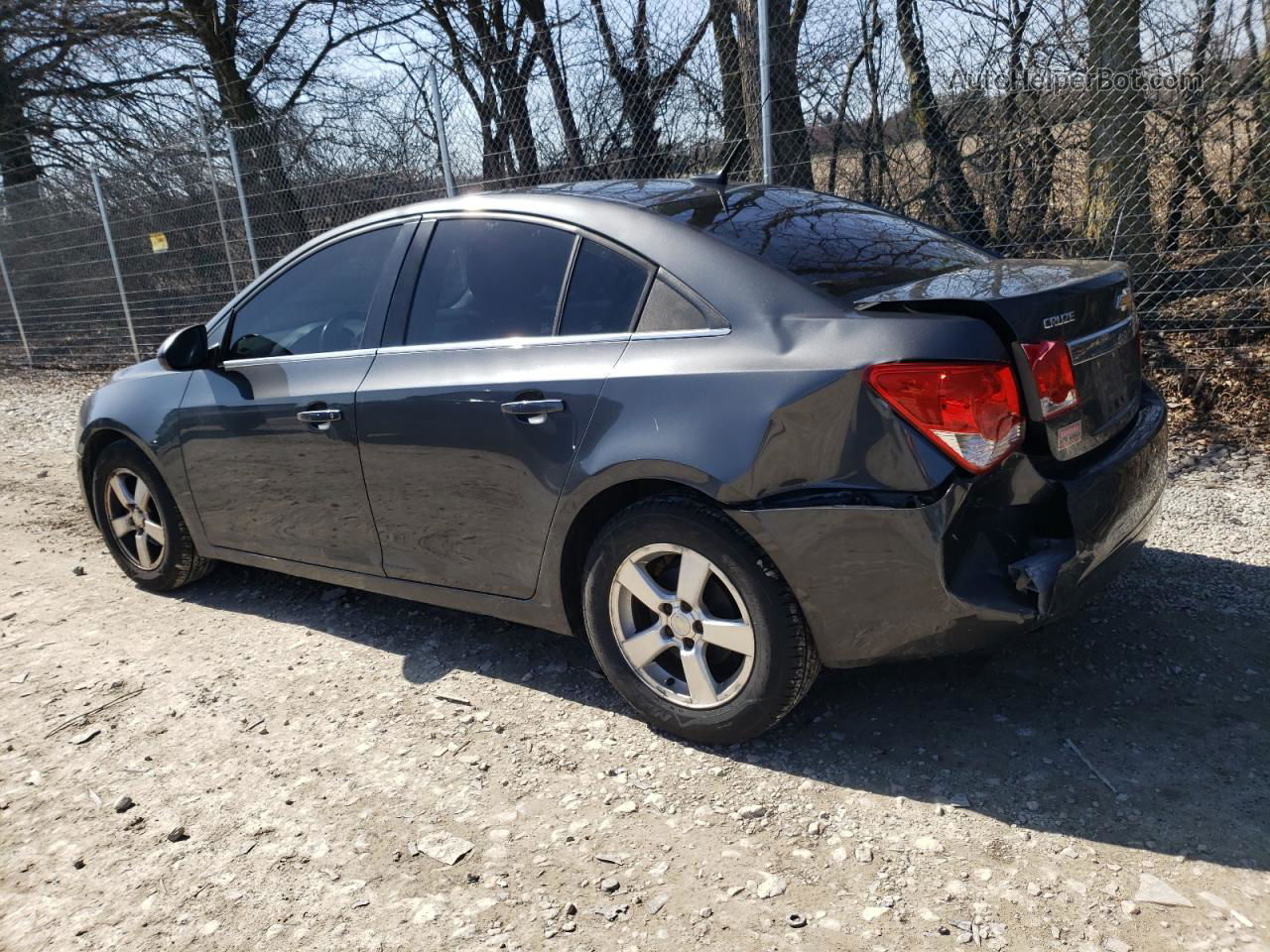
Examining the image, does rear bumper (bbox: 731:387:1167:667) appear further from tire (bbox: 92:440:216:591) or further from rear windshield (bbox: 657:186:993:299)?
tire (bbox: 92:440:216:591)

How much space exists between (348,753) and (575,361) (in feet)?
4.73

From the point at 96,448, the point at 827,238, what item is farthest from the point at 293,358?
the point at 827,238

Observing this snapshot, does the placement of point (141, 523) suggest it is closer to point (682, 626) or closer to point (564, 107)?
point (682, 626)

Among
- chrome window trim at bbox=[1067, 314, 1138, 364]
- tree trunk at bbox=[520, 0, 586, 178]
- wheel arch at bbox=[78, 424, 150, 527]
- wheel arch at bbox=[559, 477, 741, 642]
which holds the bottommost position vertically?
wheel arch at bbox=[559, 477, 741, 642]

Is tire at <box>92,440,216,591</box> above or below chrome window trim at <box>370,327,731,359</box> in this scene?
below

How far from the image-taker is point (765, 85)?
630 centimetres

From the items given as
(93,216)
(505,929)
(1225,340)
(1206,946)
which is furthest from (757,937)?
(93,216)

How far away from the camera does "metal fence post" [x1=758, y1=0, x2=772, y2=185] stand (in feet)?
20.1

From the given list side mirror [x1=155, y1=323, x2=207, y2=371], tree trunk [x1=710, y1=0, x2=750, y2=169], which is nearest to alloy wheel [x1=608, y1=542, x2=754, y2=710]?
side mirror [x1=155, y1=323, x2=207, y2=371]

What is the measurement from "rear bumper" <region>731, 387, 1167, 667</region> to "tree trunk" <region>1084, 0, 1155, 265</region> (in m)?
3.98

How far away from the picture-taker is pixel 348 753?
3.12m

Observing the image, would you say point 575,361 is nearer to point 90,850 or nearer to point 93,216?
point 90,850

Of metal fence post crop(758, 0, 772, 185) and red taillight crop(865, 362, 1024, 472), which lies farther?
metal fence post crop(758, 0, 772, 185)

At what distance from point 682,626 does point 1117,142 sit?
15.9ft
